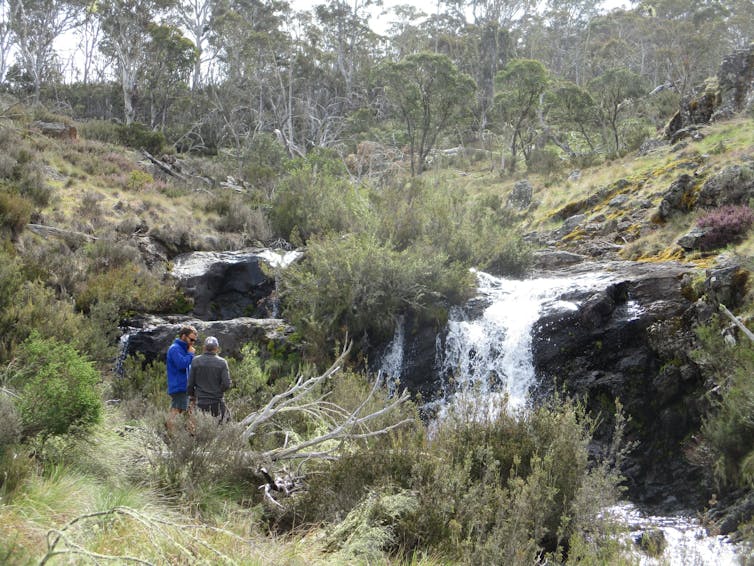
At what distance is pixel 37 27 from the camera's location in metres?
34.4

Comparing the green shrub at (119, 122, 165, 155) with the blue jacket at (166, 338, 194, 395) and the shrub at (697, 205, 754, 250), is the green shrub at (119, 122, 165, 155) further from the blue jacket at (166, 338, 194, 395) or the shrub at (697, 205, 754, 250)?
the shrub at (697, 205, 754, 250)

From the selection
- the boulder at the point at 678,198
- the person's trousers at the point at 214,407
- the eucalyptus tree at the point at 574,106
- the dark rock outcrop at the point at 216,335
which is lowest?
the dark rock outcrop at the point at 216,335

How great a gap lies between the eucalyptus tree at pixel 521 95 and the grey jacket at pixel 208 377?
2318 cm

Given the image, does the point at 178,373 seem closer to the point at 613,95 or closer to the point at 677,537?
the point at 677,537

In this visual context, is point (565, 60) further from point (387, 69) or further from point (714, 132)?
point (714, 132)

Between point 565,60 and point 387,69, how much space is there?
A: 27.4 m

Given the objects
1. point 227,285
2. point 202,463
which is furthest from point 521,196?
point 202,463

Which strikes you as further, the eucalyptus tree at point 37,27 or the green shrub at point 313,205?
the eucalyptus tree at point 37,27

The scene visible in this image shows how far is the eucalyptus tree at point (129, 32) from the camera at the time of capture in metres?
31.8

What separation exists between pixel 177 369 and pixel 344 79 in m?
37.1

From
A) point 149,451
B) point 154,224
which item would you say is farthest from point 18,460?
point 154,224

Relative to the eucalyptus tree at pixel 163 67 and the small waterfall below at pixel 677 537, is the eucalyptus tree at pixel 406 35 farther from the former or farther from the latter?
the small waterfall below at pixel 677 537

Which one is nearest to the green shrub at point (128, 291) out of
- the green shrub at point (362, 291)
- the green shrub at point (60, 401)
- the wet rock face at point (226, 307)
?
the wet rock face at point (226, 307)

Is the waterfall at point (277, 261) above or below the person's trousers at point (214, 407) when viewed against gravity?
above
